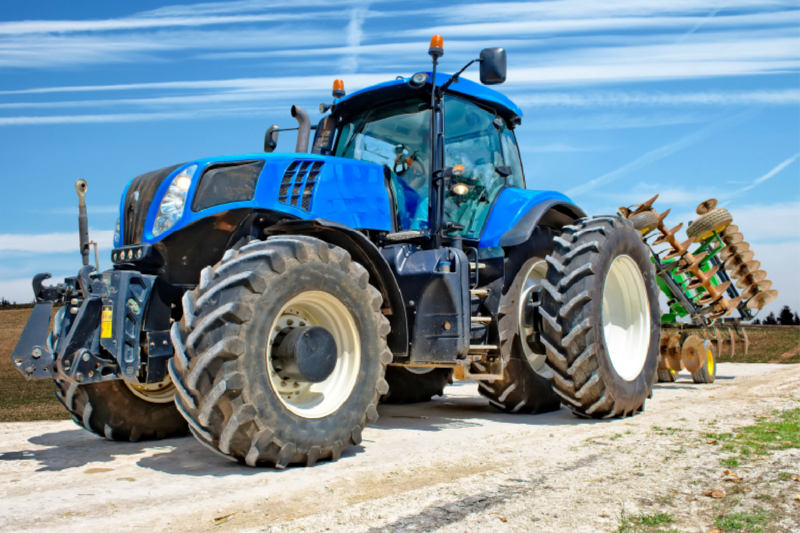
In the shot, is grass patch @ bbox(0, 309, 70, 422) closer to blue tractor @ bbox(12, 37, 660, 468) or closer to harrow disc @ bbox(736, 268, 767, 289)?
blue tractor @ bbox(12, 37, 660, 468)

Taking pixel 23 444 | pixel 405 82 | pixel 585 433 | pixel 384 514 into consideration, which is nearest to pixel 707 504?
pixel 384 514

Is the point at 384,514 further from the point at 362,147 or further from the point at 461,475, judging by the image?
the point at 362,147

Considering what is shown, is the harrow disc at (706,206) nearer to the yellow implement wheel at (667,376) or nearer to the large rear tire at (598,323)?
the yellow implement wheel at (667,376)

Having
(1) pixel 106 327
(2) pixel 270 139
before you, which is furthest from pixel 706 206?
(1) pixel 106 327

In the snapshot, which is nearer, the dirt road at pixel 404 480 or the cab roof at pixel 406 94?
the dirt road at pixel 404 480

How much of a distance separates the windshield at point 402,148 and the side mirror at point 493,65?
682 mm

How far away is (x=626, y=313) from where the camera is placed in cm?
701

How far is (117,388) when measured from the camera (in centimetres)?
529

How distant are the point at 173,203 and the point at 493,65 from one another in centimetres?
267

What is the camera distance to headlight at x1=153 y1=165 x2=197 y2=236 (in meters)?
4.71

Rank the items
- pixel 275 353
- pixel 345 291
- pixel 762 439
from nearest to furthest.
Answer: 1. pixel 275 353
2. pixel 345 291
3. pixel 762 439

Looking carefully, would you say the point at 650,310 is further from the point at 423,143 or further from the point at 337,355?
the point at 337,355

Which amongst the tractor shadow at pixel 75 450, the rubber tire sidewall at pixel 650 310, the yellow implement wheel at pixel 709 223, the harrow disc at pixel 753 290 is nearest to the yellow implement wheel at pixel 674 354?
the yellow implement wheel at pixel 709 223

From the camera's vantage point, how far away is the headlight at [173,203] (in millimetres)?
4715
